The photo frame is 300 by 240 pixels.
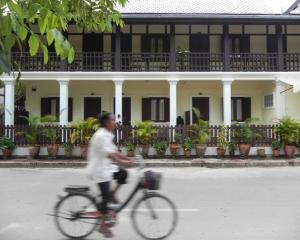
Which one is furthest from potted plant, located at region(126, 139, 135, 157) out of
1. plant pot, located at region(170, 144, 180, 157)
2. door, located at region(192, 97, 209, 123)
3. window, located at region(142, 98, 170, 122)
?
door, located at region(192, 97, 209, 123)

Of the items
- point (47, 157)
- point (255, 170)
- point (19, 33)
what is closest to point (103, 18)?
point (19, 33)

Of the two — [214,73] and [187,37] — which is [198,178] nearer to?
[214,73]

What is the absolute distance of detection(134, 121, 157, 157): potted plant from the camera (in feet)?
66.4

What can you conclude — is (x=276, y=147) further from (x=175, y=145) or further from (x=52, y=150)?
(x=52, y=150)

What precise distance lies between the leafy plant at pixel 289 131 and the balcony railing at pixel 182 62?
394 cm

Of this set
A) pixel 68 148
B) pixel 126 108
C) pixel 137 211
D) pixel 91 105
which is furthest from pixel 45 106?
pixel 137 211

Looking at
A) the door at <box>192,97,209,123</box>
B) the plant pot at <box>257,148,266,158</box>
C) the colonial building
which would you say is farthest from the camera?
the door at <box>192,97,209,123</box>

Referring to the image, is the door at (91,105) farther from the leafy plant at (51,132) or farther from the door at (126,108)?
the leafy plant at (51,132)

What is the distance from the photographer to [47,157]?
2045cm

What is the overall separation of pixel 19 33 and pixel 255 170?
1557cm

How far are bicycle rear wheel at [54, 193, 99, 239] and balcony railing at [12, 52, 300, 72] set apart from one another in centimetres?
1653

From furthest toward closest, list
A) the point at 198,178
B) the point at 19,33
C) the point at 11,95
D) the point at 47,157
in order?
the point at 11,95 → the point at 47,157 → the point at 198,178 → the point at 19,33

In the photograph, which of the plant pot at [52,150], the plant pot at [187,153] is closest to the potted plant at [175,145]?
the plant pot at [187,153]

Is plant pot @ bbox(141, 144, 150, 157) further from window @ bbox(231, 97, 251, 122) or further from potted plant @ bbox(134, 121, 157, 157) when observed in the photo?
window @ bbox(231, 97, 251, 122)
